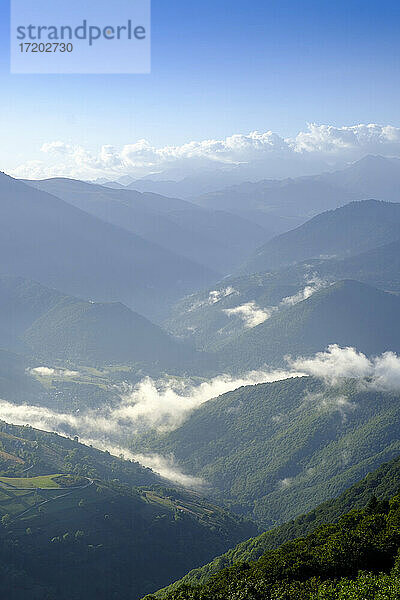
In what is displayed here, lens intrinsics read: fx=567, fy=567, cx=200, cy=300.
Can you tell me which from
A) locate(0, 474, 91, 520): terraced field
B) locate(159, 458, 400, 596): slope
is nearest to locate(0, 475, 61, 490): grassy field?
locate(0, 474, 91, 520): terraced field

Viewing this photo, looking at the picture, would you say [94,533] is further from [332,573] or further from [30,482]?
[332,573]

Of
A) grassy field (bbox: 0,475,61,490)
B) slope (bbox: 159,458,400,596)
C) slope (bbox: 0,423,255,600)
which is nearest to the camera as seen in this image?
slope (bbox: 159,458,400,596)

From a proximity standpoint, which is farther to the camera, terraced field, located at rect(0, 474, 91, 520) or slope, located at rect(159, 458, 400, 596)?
terraced field, located at rect(0, 474, 91, 520)

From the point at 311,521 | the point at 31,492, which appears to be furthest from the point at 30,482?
the point at 311,521

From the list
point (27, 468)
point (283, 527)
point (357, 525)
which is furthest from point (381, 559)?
point (27, 468)

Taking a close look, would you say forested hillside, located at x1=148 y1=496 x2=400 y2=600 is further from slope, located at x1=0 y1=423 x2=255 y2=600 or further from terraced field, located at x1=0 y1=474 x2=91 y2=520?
terraced field, located at x1=0 y1=474 x2=91 y2=520

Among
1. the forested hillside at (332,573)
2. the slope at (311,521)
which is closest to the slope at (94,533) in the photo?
the slope at (311,521)

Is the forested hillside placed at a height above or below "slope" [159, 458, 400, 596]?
above

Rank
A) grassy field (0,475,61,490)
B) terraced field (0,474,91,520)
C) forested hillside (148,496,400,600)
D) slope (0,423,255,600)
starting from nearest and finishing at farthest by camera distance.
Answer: forested hillside (148,496,400,600) → slope (0,423,255,600) → terraced field (0,474,91,520) → grassy field (0,475,61,490)

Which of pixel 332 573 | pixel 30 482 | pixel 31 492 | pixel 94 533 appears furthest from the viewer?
pixel 30 482

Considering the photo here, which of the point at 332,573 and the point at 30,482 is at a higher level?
the point at 332,573

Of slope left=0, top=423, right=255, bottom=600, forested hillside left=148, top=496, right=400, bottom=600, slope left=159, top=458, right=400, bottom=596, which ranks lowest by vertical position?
slope left=0, top=423, right=255, bottom=600
